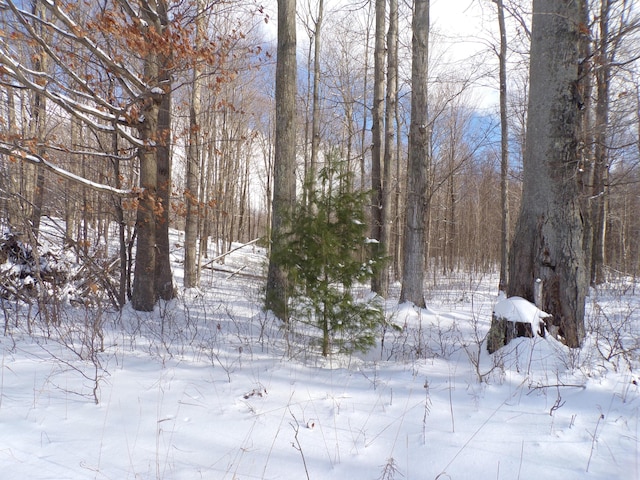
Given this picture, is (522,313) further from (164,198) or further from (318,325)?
(164,198)

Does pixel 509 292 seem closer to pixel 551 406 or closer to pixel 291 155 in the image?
pixel 551 406

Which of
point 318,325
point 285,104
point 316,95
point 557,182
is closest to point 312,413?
point 318,325

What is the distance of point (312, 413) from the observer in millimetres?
2574

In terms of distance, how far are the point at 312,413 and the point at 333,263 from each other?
62.2 inches

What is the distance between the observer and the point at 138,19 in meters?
5.48

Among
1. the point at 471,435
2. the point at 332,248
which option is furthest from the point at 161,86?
the point at 471,435

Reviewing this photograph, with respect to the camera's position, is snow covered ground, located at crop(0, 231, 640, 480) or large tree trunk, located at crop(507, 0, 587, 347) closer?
snow covered ground, located at crop(0, 231, 640, 480)

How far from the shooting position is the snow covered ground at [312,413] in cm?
194

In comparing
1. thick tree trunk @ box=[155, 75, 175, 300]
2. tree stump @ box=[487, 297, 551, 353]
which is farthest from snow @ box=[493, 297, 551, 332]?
thick tree trunk @ box=[155, 75, 175, 300]

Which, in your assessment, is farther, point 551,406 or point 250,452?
point 551,406

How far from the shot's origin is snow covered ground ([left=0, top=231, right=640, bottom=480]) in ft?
6.38

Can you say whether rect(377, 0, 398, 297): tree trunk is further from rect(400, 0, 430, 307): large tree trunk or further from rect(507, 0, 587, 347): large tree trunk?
rect(507, 0, 587, 347): large tree trunk

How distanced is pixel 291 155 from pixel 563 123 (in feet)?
12.8

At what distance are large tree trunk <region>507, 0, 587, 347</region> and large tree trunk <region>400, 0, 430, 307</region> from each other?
9.77 ft
